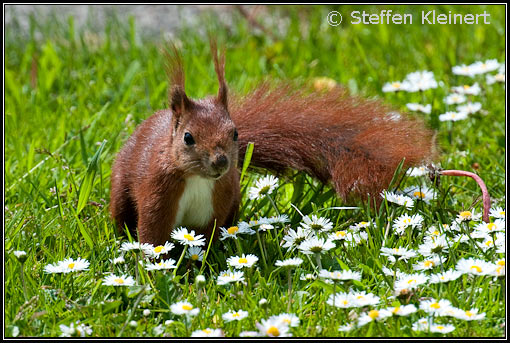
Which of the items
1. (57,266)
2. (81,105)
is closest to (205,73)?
(81,105)

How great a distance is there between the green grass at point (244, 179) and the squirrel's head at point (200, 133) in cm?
25

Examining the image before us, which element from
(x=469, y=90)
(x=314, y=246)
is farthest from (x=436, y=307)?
(x=469, y=90)

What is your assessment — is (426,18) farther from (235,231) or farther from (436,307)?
(436,307)

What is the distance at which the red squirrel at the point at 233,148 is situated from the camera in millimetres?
1926

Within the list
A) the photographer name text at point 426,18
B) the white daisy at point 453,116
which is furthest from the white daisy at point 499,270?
the photographer name text at point 426,18

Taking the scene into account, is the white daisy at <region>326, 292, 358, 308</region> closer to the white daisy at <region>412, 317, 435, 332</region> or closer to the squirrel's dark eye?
the white daisy at <region>412, 317, 435, 332</region>

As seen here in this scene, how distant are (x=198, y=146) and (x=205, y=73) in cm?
145

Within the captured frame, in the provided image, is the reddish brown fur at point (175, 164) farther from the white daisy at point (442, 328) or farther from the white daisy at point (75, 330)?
the white daisy at point (442, 328)

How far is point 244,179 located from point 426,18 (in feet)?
5.41

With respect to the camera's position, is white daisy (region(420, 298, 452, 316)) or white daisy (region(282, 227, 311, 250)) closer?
white daisy (region(420, 298, 452, 316))

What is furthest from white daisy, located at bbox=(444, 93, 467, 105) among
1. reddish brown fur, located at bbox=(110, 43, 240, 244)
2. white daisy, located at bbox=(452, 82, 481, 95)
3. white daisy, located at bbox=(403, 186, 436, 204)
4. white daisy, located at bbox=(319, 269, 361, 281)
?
white daisy, located at bbox=(319, 269, 361, 281)

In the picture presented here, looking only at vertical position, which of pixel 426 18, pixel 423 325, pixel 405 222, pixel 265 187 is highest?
pixel 426 18

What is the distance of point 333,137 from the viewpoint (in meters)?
2.18

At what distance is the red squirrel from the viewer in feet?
6.32
